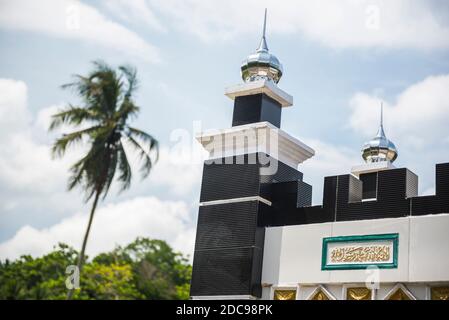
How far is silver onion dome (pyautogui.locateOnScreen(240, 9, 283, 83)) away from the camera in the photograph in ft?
37.3

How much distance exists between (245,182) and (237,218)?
23.9 inches

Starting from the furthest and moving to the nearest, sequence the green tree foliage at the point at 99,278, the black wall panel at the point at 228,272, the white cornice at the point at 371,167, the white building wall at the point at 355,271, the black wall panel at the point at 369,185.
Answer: the green tree foliage at the point at 99,278 → the white cornice at the point at 371,167 → the black wall panel at the point at 369,185 → the black wall panel at the point at 228,272 → the white building wall at the point at 355,271

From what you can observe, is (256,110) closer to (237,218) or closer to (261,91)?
(261,91)

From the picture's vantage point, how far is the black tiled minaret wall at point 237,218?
10242 mm

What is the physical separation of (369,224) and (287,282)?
1.57 meters

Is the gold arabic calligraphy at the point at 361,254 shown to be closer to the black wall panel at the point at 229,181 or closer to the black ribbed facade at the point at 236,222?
the black ribbed facade at the point at 236,222

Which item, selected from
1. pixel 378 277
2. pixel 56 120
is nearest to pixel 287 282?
pixel 378 277

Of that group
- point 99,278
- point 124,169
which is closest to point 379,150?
point 124,169

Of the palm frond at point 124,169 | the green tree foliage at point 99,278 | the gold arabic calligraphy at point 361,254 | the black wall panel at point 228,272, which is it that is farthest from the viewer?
the green tree foliage at point 99,278

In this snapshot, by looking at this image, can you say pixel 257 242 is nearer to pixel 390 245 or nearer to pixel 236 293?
pixel 236 293

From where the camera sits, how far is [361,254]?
31.2 ft

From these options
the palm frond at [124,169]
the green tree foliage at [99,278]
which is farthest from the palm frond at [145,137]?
the green tree foliage at [99,278]

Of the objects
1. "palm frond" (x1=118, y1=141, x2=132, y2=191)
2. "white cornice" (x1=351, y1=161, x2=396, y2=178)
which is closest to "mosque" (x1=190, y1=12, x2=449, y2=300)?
"white cornice" (x1=351, y1=161, x2=396, y2=178)

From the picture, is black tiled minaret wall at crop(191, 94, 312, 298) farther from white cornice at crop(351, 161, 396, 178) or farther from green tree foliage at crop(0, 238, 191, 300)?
green tree foliage at crop(0, 238, 191, 300)
